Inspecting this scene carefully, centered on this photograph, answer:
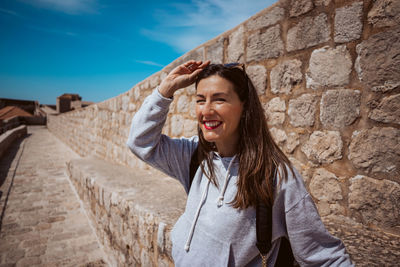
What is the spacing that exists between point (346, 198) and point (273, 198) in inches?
40.4

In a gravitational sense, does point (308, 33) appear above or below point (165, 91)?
above

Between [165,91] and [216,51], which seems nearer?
[165,91]

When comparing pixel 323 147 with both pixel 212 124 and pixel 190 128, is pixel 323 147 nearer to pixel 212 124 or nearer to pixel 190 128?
pixel 212 124

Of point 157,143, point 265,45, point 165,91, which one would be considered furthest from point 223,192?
point 265,45

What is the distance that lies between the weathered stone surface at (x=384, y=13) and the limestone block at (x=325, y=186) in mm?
1065

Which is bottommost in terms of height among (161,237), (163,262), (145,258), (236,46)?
(145,258)

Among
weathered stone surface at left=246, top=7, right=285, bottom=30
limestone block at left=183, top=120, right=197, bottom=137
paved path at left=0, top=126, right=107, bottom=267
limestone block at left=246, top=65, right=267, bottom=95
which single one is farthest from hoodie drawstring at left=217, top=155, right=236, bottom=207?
paved path at left=0, top=126, right=107, bottom=267

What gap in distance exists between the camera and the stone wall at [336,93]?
1.42 m

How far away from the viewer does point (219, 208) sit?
40.9 inches

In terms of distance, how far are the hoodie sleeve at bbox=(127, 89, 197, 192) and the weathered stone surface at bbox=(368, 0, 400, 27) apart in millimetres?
1411

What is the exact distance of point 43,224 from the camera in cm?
375

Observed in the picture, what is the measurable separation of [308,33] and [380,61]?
0.57 meters

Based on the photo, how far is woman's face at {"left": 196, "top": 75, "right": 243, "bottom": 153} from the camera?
43.6 inches

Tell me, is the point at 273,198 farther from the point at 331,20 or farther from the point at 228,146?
the point at 331,20
